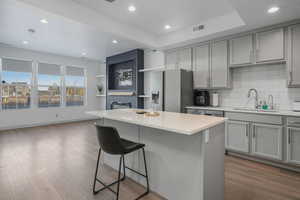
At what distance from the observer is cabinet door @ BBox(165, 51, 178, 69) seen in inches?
178

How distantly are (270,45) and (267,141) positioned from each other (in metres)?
1.86

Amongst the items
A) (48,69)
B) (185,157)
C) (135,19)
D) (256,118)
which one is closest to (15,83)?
(48,69)

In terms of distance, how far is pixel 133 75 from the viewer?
222 inches

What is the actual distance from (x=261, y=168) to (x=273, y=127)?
755 millimetres

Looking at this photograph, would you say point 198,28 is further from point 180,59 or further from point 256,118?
point 256,118

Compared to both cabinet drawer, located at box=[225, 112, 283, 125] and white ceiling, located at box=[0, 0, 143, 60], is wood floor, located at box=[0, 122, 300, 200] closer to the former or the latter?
cabinet drawer, located at box=[225, 112, 283, 125]

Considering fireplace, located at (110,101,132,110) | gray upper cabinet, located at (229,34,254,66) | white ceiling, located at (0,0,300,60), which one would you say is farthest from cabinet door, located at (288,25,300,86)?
fireplace, located at (110,101,132,110)

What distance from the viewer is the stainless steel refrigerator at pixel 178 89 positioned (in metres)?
3.87

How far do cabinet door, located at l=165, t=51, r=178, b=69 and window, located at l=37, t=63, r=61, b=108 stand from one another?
4765 millimetres

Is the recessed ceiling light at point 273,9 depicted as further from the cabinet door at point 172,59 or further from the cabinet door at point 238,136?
the cabinet door at point 172,59

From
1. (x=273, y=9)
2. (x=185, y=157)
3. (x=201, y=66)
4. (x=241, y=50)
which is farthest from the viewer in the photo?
(x=201, y=66)

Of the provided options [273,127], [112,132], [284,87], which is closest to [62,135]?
[112,132]

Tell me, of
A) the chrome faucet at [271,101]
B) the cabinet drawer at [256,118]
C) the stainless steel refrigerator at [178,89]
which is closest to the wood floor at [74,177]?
the cabinet drawer at [256,118]

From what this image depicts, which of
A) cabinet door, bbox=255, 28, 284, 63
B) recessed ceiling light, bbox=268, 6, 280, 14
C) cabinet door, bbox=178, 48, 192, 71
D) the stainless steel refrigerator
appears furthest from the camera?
cabinet door, bbox=178, 48, 192, 71
